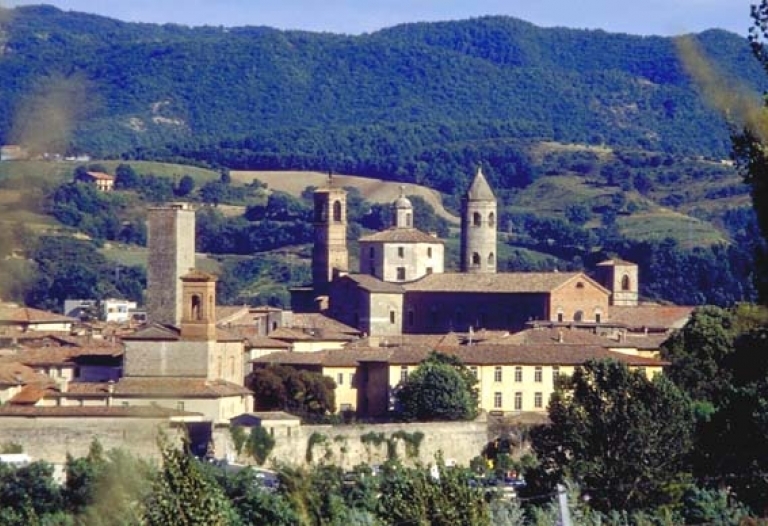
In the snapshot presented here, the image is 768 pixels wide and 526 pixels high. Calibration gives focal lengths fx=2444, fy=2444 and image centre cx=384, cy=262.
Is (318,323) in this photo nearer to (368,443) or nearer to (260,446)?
(368,443)

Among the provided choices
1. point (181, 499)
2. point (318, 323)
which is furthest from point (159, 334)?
point (181, 499)

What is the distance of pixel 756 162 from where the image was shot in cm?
606

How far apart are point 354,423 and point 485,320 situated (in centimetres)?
1701

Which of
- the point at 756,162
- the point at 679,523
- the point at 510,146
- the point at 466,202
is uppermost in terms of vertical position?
the point at 510,146

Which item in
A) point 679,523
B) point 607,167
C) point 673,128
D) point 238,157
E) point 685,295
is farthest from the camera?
point 673,128

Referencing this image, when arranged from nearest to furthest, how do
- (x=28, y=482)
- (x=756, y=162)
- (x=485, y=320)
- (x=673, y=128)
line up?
(x=756, y=162), (x=28, y=482), (x=485, y=320), (x=673, y=128)

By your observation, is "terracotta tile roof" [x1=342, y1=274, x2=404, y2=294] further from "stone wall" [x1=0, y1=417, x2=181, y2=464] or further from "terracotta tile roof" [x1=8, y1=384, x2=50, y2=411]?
"stone wall" [x1=0, y1=417, x2=181, y2=464]

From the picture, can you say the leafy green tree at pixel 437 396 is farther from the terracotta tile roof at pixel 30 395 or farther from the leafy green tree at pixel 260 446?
the terracotta tile roof at pixel 30 395

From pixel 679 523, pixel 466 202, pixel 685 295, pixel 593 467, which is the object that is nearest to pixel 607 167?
pixel 685 295

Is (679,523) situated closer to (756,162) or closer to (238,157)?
(756,162)

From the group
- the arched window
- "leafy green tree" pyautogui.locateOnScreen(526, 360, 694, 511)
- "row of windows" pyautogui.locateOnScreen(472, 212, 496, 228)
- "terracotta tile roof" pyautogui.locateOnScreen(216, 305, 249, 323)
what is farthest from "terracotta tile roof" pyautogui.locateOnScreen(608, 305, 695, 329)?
"leafy green tree" pyautogui.locateOnScreen(526, 360, 694, 511)

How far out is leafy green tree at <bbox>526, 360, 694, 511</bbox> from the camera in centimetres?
3173

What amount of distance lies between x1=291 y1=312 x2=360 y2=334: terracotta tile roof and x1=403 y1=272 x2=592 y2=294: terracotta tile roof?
3195 millimetres

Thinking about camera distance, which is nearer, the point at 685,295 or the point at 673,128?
the point at 685,295
